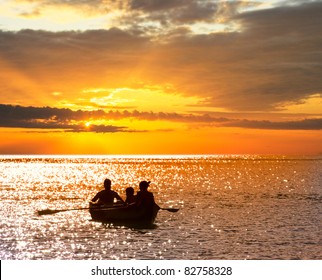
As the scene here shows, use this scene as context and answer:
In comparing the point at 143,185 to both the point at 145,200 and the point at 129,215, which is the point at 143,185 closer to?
the point at 145,200

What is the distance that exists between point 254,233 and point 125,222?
384 inches

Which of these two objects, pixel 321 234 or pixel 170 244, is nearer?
pixel 170 244

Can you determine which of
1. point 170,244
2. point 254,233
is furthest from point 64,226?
point 254,233

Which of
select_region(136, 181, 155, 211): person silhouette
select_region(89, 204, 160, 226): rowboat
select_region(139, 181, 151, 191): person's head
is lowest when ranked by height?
select_region(89, 204, 160, 226): rowboat

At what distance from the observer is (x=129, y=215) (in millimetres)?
42906

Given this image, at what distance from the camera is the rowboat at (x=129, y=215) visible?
42.4 m

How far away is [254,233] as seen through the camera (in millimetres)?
41281

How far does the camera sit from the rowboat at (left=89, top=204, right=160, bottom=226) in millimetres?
42438

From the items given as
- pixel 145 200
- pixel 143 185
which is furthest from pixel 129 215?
pixel 143 185

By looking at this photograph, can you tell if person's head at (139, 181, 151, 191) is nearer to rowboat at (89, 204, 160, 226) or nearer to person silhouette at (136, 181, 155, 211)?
person silhouette at (136, 181, 155, 211)

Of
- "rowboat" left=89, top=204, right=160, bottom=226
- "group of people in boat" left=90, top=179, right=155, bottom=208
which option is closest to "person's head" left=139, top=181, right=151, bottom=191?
"group of people in boat" left=90, top=179, right=155, bottom=208
